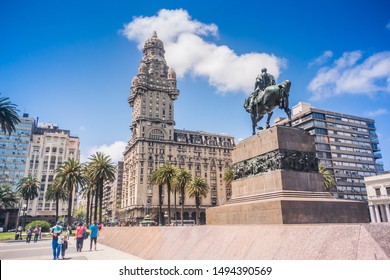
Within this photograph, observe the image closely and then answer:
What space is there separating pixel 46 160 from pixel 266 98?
365 feet

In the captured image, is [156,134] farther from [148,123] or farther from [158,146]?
[148,123]

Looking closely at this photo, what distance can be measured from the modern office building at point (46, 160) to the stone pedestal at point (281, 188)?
101528 millimetres

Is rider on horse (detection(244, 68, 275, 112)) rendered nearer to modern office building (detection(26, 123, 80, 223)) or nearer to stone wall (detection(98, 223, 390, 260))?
stone wall (detection(98, 223, 390, 260))

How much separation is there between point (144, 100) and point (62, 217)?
187 ft

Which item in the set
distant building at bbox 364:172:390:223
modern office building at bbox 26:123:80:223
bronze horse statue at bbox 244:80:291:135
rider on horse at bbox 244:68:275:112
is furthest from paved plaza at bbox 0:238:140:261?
modern office building at bbox 26:123:80:223

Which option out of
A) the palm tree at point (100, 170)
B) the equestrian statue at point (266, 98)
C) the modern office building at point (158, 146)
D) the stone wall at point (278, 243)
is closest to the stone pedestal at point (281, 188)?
the equestrian statue at point (266, 98)

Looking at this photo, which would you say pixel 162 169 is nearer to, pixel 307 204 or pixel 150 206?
pixel 150 206

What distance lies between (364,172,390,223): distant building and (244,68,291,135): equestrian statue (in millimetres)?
50104

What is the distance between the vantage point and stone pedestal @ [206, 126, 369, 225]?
11297 millimetres

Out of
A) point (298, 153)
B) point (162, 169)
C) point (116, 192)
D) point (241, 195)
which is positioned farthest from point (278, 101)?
point (116, 192)

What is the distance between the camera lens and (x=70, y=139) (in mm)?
117562

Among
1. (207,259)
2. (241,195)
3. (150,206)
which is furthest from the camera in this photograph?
(150,206)

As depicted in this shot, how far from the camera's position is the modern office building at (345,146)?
7519 centimetres

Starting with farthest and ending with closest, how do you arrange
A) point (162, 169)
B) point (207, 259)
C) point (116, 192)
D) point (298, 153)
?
point (116, 192), point (162, 169), point (298, 153), point (207, 259)
